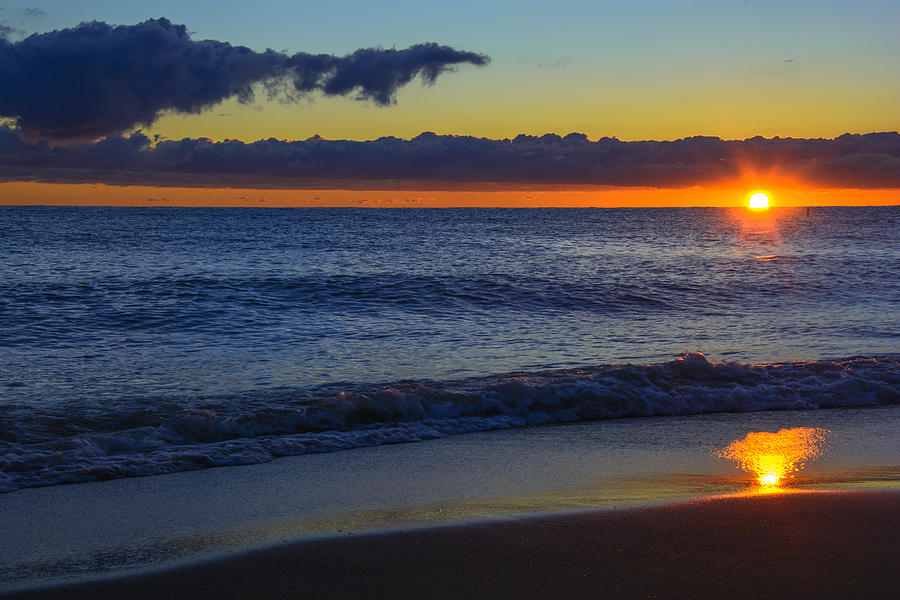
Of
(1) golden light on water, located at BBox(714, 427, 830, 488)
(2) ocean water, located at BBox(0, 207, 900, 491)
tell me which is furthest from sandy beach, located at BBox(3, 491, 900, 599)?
(2) ocean water, located at BBox(0, 207, 900, 491)

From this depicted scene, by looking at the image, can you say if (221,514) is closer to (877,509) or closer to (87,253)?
(877,509)

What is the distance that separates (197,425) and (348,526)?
145 inches

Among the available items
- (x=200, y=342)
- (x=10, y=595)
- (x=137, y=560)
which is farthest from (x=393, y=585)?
(x=200, y=342)

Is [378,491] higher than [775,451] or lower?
higher

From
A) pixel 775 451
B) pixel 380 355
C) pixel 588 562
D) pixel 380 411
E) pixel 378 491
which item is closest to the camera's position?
pixel 588 562

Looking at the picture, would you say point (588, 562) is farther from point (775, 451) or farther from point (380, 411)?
point (380, 411)

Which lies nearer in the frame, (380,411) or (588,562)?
(588,562)

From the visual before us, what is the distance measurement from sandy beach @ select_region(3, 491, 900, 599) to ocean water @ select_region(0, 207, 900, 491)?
2746 millimetres

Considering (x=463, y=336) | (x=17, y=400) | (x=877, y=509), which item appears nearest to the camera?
(x=877, y=509)

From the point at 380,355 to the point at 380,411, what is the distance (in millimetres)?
3734

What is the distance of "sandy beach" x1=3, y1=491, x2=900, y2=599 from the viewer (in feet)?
12.9

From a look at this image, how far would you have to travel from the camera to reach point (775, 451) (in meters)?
7.34

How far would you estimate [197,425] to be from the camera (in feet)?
26.1

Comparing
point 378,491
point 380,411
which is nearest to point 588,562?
point 378,491
